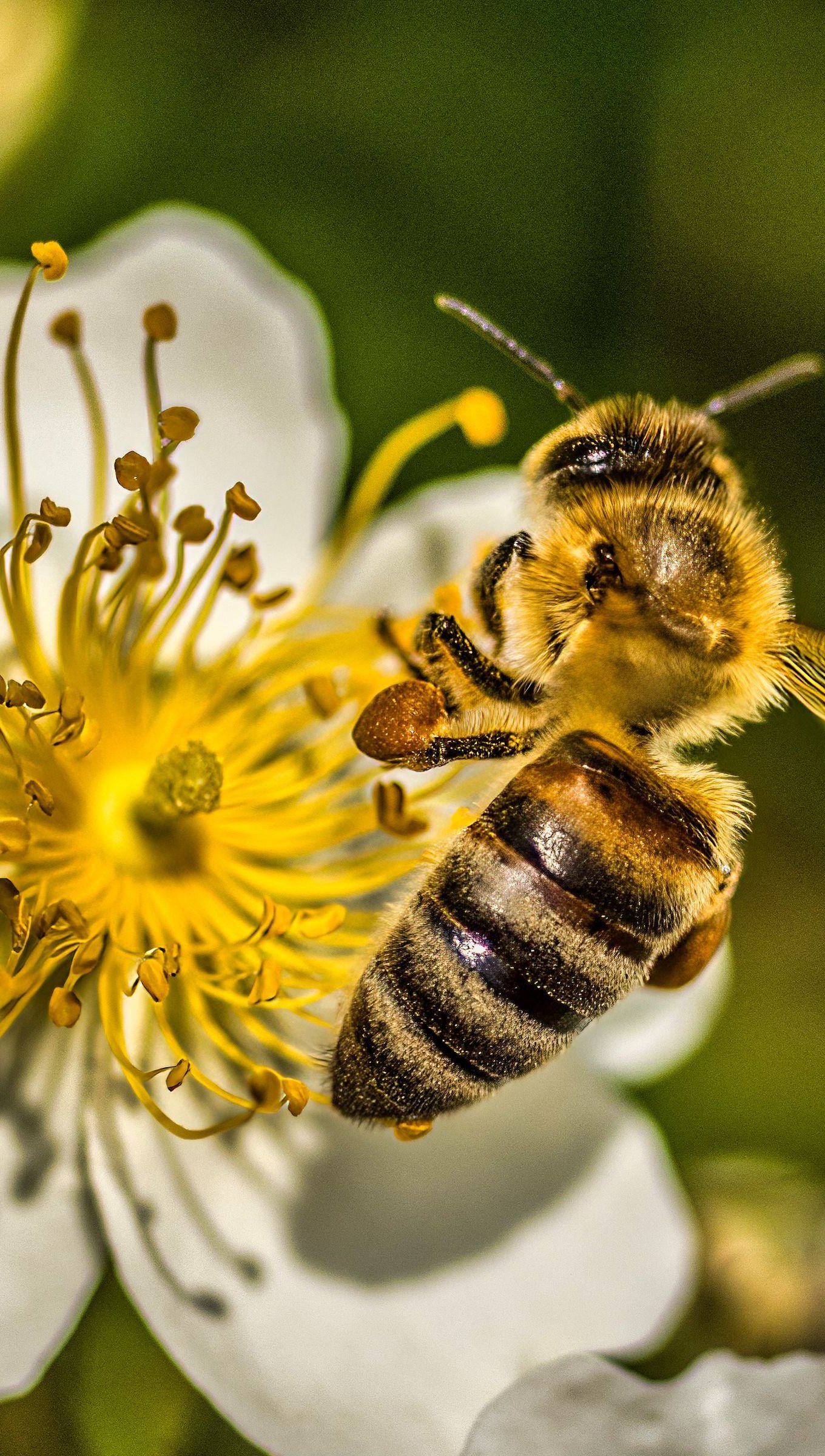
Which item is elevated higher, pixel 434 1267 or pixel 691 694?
pixel 691 694

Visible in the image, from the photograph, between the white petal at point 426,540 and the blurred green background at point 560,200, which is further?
the blurred green background at point 560,200

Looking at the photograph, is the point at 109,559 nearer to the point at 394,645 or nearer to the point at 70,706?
the point at 70,706

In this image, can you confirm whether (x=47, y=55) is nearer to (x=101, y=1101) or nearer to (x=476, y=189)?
(x=476, y=189)

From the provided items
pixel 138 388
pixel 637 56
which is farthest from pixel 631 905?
pixel 637 56

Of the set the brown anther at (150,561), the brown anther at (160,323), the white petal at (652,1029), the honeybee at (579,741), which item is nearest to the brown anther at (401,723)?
the honeybee at (579,741)

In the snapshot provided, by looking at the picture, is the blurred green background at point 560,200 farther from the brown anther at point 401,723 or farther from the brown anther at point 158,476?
the brown anther at point 401,723

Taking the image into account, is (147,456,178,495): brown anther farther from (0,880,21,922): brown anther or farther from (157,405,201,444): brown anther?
(0,880,21,922): brown anther
